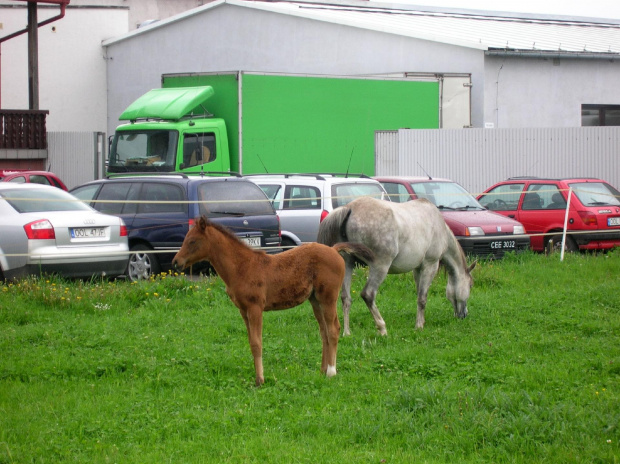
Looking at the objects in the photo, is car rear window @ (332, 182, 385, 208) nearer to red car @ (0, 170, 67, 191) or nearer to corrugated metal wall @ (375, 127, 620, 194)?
corrugated metal wall @ (375, 127, 620, 194)

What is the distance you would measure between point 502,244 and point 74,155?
1779 cm

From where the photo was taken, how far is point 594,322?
9.82 m

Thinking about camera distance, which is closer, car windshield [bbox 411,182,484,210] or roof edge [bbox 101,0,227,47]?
car windshield [bbox 411,182,484,210]

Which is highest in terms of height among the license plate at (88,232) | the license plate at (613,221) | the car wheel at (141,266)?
the license plate at (88,232)

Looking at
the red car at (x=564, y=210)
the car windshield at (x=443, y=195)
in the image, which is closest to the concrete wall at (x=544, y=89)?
the red car at (x=564, y=210)

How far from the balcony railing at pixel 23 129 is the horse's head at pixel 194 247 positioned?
22269mm

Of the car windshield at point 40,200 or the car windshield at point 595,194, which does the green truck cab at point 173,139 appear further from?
the car windshield at point 595,194

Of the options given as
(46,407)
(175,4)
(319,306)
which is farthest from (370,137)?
(175,4)

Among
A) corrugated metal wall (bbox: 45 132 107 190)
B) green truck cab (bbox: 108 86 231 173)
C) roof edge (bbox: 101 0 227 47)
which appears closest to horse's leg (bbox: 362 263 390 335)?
green truck cab (bbox: 108 86 231 173)

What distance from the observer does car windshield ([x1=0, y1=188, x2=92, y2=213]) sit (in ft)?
40.5

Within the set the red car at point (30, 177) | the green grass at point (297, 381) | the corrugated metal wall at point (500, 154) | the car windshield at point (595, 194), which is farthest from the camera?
the corrugated metal wall at point (500, 154)

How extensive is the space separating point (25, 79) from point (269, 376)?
94.8 feet

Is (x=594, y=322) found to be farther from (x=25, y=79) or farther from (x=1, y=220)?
(x=25, y=79)

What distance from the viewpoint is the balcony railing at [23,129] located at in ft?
90.8
